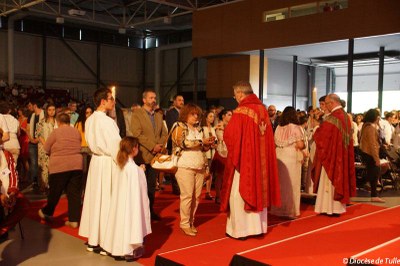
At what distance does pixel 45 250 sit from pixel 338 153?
3.90m

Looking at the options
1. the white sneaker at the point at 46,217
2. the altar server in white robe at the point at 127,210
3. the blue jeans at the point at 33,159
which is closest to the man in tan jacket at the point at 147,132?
the altar server in white robe at the point at 127,210

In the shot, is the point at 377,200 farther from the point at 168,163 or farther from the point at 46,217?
the point at 46,217

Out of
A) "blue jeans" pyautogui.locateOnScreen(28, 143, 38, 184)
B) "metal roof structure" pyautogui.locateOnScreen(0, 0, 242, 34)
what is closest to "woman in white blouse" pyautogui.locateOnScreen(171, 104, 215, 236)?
"blue jeans" pyautogui.locateOnScreen(28, 143, 38, 184)

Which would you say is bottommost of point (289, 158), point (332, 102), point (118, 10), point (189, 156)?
point (289, 158)

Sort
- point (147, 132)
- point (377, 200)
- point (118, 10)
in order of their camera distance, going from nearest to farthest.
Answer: point (147, 132), point (377, 200), point (118, 10)

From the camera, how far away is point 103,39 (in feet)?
74.0

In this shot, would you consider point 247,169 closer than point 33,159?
Yes

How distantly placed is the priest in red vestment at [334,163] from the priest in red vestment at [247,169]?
1.43 meters

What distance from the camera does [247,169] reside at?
192 inches

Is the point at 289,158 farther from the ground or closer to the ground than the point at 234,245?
farther from the ground

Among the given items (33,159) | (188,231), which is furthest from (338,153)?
(33,159)

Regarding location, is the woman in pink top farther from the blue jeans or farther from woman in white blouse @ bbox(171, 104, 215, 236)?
the blue jeans

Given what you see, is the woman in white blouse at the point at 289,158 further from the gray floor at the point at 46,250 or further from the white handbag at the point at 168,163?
the gray floor at the point at 46,250

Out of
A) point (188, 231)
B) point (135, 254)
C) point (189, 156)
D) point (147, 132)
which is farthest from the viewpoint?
point (147, 132)
